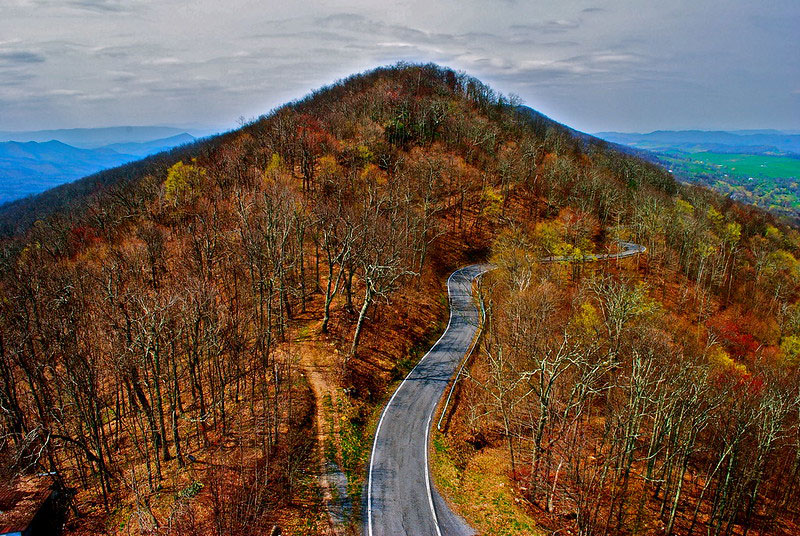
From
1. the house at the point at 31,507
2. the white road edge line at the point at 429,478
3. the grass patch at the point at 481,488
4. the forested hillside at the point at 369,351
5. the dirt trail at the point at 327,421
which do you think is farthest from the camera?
the forested hillside at the point at 369,351

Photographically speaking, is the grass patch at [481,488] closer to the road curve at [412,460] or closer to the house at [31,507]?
the road curve at [412,460]

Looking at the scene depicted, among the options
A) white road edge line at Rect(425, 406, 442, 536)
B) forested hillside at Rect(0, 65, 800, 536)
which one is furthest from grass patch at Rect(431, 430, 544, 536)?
white road edge line at Rect(425, 406, 442, 536)

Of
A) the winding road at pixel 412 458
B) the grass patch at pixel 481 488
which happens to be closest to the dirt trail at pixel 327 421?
the winding road at pixel 412 458

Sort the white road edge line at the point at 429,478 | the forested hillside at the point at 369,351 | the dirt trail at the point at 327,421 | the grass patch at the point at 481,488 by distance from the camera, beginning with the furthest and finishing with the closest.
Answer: the forested hillside at the point at 369,351, the dirt trail at the point at 327,421, the grass patch at the point at 481,488, the white road edge line at the point at 429,478

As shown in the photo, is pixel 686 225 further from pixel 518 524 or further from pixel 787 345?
pixel 518 524

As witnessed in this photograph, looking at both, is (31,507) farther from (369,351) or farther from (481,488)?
(481,488)

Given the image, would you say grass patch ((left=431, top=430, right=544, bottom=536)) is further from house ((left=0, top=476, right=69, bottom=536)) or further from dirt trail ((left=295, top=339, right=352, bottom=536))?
house ((left=0, top=476, right=69, bottom=536))
